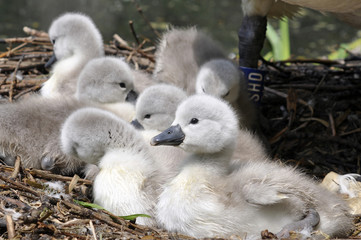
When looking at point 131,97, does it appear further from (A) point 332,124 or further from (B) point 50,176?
(A) point 332,124

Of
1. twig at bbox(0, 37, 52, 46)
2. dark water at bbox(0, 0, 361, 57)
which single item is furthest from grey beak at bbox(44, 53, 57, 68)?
dark water at bbox(0, 0, 361, 57)

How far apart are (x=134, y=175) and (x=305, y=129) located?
5.73 ft

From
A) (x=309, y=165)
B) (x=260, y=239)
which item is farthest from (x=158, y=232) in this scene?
(x=309, y=165)

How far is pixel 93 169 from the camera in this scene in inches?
114

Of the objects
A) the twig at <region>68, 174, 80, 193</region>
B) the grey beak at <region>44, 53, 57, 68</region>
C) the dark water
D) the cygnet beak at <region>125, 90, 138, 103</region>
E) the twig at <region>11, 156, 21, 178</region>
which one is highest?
the grey beak at <region>44, 53, 57, 68</region>

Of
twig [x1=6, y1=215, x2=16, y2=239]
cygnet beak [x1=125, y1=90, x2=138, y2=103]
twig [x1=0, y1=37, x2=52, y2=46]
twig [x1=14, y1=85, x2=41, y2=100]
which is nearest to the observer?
twig [x1=6, y1=215, x2=16, y2=239]

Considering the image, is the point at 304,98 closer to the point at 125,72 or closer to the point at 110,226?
the point at 125,72

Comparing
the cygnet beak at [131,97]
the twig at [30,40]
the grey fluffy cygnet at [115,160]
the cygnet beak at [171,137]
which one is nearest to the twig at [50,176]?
the grey fluffy cygnet at [115,160]

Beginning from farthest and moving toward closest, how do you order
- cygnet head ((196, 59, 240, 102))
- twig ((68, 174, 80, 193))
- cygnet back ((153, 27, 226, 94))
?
cygnet back ((153, 27, 226, 94)), cygnet head ((196, 59, 240, 102)), twig ((68, 174, 80, 193))

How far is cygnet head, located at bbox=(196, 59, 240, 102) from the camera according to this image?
11.0 ft

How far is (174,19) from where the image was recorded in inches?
330

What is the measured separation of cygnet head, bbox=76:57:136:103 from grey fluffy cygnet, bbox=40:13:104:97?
32 centimetres

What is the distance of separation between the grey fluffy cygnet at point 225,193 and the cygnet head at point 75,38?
4.76 feet

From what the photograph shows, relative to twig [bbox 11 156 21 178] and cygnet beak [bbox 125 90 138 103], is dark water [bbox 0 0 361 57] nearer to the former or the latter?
cygnet beak [bbox 125 90 138 103]
